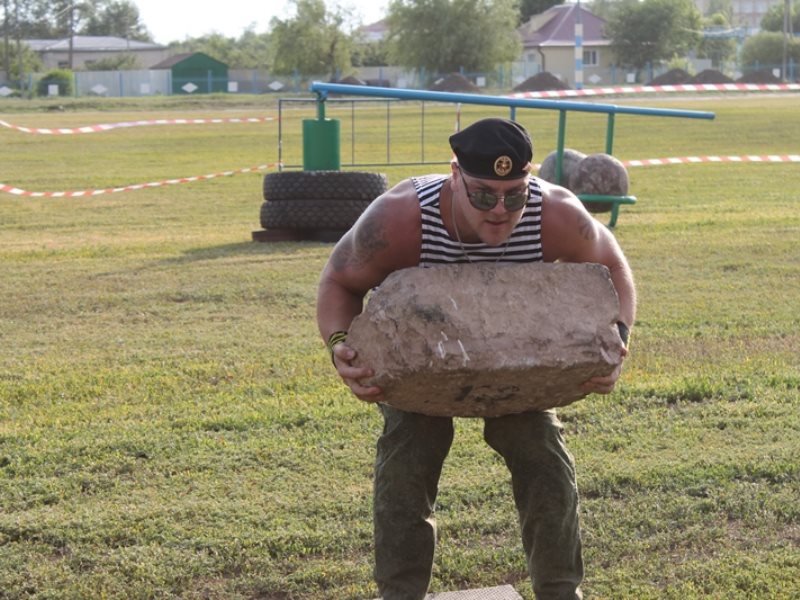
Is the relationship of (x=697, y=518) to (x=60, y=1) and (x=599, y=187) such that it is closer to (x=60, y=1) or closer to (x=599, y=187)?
(x=599, y=187)

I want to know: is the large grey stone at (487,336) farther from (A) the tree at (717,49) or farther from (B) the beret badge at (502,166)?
(A) the tree at (717,49)

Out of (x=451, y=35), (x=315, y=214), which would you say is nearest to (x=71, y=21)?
(x=451, y=35)

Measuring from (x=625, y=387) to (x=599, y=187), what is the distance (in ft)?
24.9

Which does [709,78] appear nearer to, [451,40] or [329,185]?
[451,40]

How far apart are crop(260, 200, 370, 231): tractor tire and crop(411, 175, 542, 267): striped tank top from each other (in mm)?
8604

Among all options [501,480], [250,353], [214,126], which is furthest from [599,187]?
[214,126]

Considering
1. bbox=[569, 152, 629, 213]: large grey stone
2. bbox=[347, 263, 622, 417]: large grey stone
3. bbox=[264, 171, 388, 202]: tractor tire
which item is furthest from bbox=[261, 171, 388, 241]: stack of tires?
bbox=[347, 263, 622, 417]: large grey stone

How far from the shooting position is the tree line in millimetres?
82875

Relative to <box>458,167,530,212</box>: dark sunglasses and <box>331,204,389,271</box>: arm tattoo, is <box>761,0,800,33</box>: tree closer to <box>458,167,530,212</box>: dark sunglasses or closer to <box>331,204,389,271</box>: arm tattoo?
<box>331,204,389,271</box>: arm tattoo

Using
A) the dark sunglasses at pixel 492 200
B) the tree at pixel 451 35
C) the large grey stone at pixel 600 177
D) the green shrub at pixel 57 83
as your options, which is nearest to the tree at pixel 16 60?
the green shrub at pixel 57 83

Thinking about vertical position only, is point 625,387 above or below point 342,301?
below

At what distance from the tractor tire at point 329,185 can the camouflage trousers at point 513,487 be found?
28.4ft

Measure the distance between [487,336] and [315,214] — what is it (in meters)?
9.12

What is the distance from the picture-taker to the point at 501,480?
5422mm
